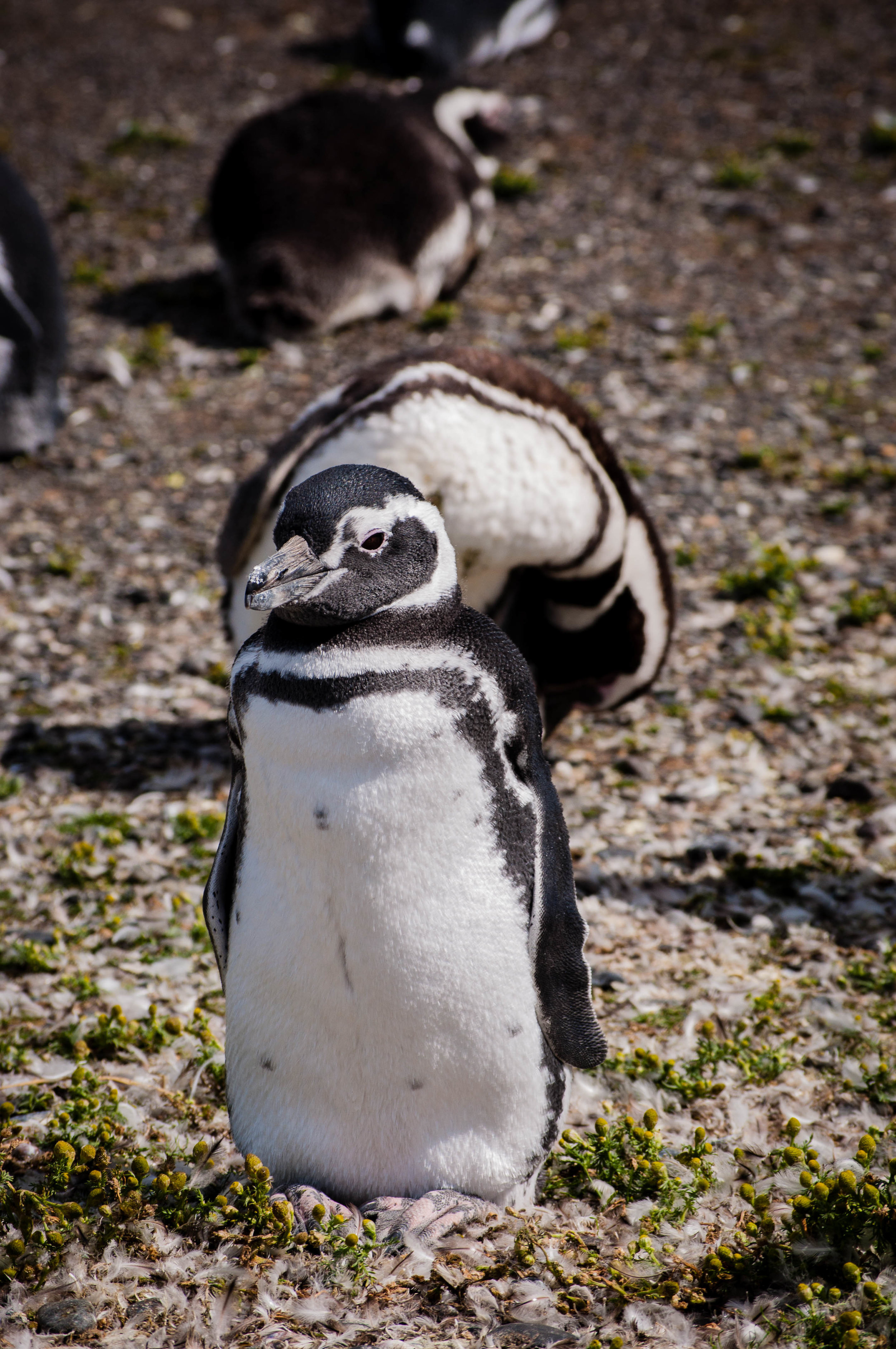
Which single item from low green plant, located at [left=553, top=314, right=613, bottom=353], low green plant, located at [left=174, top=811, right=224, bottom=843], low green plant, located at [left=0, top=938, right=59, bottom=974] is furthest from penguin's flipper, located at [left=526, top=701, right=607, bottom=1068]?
low green plant, located at [left=553, top=314, right=613, bottom=353]

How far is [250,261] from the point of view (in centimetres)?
661

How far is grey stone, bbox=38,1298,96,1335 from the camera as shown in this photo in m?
2.10

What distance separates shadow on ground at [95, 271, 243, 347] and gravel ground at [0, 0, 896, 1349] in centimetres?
4

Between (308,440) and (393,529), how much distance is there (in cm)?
133

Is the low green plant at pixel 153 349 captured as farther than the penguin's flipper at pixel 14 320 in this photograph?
Yes

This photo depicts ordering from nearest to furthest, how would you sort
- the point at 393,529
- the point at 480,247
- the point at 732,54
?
the point at 393,529 < the point at 480,247 < the point at 732,54

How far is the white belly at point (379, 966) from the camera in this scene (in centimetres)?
204

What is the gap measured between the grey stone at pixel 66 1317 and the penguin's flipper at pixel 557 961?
0.94m

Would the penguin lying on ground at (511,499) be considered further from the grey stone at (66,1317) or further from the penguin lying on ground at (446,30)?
the penguin lying on ground at (446,30)

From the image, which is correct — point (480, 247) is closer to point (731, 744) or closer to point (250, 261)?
point (250, 261)

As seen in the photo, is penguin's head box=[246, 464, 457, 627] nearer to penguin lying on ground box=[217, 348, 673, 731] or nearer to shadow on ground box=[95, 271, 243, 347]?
penguin lying on ground box=[217, 348, 673, 731]

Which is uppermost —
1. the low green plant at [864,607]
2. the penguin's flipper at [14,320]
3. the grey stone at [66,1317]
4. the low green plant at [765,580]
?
the penguin's flipper at [14,320]

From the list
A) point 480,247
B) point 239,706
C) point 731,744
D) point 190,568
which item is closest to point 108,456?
point 190,568

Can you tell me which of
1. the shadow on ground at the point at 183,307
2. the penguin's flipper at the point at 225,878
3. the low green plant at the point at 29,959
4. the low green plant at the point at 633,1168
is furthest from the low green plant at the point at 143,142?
the low green plant at the point at 633,1168
